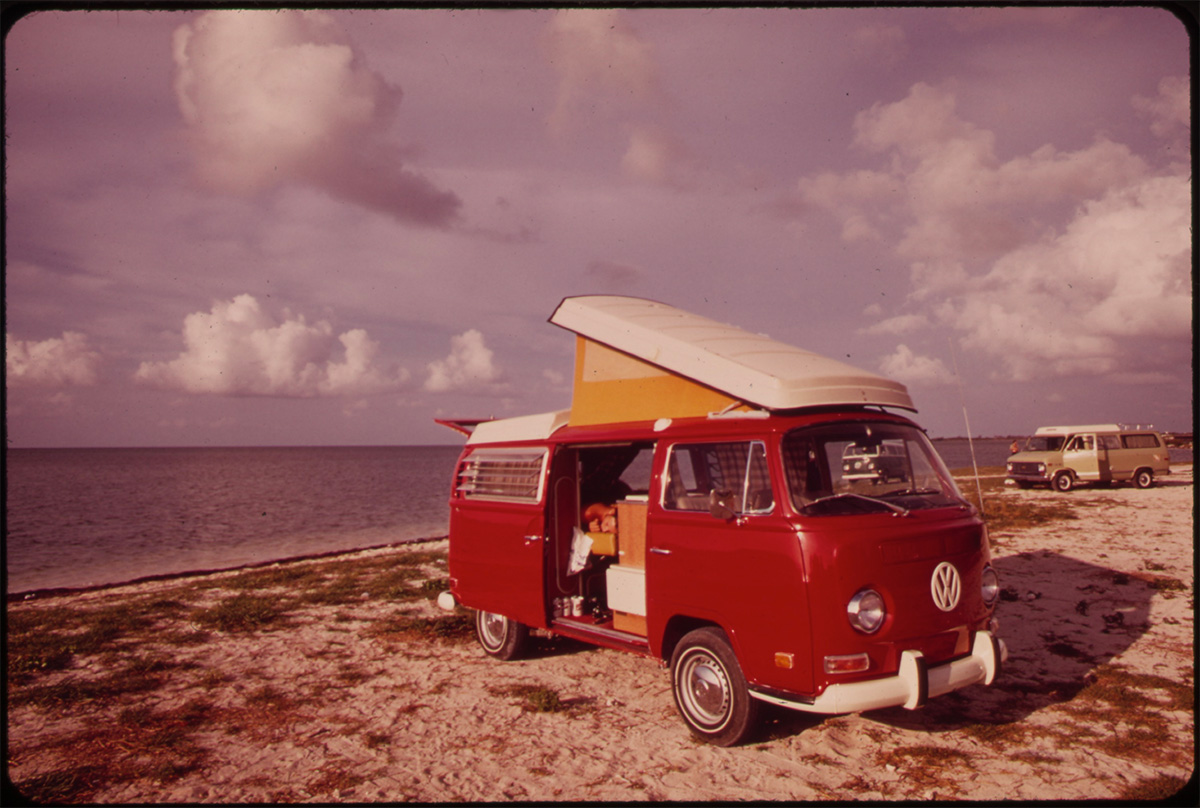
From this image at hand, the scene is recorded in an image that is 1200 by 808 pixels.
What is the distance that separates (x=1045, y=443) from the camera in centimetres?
2741

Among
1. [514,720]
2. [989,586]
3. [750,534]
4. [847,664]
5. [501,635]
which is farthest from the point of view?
[501,635]

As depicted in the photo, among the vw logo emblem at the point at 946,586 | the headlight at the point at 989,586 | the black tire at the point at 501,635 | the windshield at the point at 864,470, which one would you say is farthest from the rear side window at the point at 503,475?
the headlight at the point at 989,586

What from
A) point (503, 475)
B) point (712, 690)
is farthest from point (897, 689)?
point (503, 475)

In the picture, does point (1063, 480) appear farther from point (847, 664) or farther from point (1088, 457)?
point (847, 664)

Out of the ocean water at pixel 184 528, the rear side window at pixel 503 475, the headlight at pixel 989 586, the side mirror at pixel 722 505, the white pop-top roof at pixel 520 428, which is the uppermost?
the white pop-top roof at pixel 520 428

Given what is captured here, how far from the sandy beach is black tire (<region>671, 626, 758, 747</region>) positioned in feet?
0.57

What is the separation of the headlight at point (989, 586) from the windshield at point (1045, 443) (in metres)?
25.7

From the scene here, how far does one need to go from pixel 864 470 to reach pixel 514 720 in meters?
3.88

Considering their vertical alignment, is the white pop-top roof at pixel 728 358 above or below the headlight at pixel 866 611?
above

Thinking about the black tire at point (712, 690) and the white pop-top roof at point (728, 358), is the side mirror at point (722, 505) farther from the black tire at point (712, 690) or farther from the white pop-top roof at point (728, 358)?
the black tire at point (712, 690)

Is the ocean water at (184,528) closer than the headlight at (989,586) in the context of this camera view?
No

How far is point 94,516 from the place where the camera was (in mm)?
38781

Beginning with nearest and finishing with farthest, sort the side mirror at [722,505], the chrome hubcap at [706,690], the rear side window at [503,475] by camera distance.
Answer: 1. the side mirror at [722,505]
2. the chrome hubcap at [706,690]
3. the rear side window at [503,475]

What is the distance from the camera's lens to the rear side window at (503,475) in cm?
773
